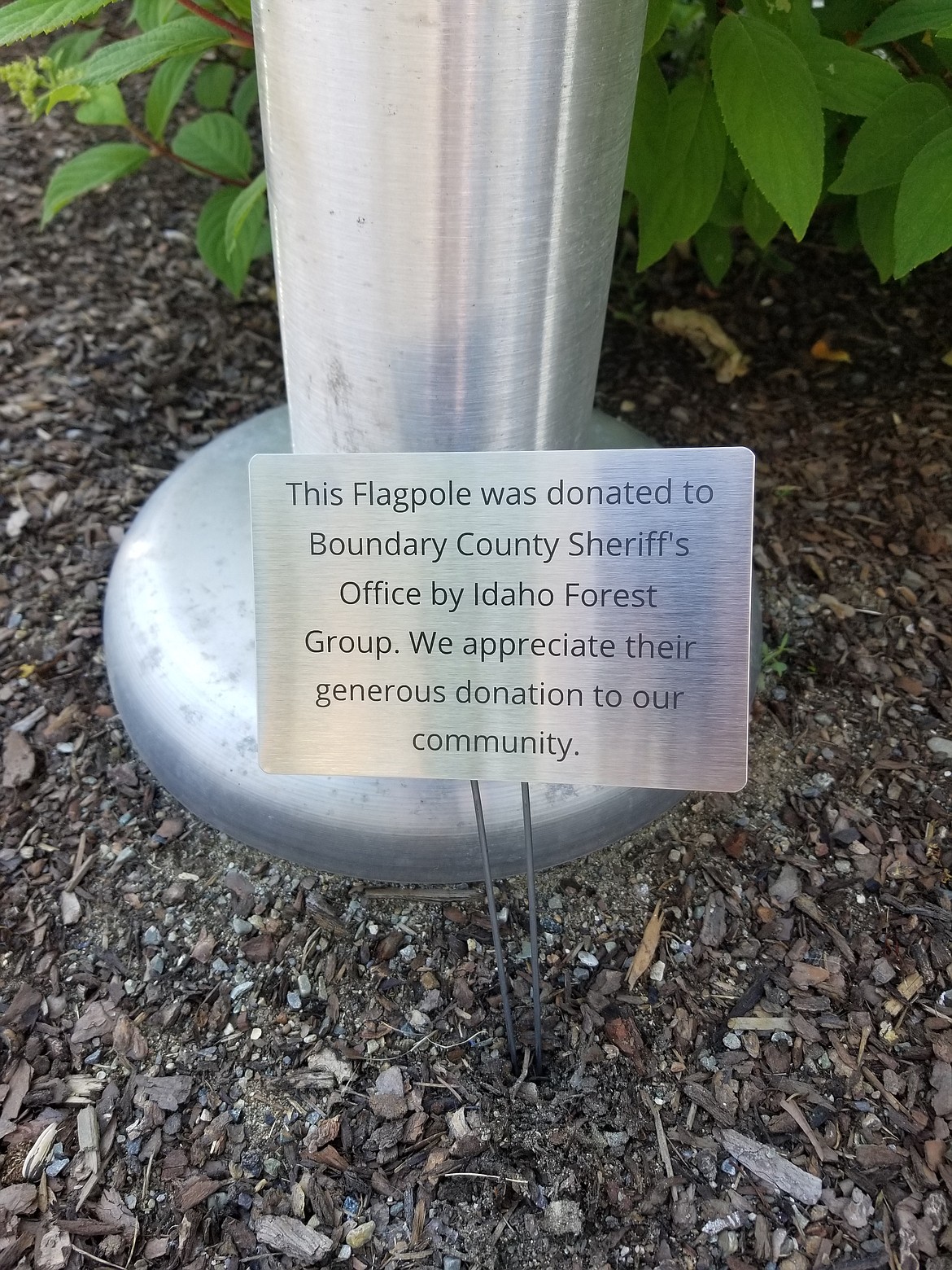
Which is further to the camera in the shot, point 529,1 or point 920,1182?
point 920,1182

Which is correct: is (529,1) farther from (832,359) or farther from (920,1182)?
(832,359)

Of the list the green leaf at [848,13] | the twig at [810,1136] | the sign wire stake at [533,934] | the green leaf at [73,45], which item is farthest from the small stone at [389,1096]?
the green leaf at [73,45]

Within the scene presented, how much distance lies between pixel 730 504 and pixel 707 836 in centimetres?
50

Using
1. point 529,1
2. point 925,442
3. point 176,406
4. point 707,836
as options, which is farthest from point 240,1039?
point 925,442

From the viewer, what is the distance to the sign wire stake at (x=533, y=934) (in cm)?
77

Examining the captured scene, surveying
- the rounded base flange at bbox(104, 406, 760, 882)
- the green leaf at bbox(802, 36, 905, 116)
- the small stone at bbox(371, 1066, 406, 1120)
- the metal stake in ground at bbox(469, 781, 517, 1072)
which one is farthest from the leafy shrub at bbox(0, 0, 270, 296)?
the small stone at bbox(371, 1066, 406, 1120)

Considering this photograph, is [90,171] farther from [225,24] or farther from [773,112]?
[773,112]

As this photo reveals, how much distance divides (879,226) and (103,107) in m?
0.92

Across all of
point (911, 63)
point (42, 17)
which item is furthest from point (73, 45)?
point (911, 63)

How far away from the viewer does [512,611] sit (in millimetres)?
666

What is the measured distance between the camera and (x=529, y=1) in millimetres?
649

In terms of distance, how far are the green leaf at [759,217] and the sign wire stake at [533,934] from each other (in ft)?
2.43

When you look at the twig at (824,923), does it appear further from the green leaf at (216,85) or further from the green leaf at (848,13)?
the green leaf at (216,85)

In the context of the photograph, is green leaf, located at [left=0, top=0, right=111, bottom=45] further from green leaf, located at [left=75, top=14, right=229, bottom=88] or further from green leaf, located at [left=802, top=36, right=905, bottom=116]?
green leaf, located at [left=802, top=36, right=905, bottom=116]
